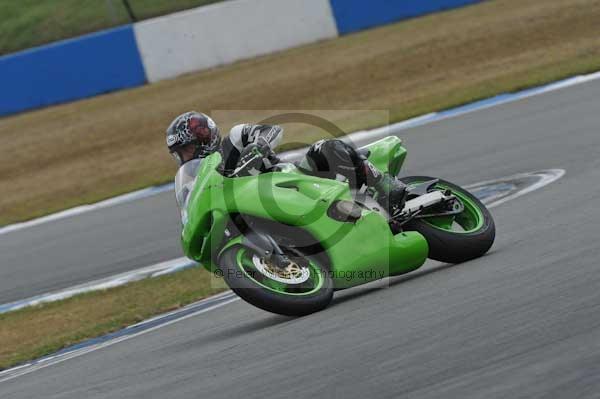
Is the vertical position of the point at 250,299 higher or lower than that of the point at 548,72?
higher

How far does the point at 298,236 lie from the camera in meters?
6.27

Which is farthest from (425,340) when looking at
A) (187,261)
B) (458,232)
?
(187,261)

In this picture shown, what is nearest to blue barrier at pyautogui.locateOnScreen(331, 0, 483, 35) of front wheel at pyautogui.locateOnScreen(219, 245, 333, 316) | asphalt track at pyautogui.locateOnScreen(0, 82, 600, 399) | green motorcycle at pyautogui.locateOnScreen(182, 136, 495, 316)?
asphalt track at pyautogui.locateOnScreen(0, 82, 600, 399)

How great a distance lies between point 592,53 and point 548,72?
1105 mm

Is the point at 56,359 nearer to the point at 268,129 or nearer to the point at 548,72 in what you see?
the point at 268,129

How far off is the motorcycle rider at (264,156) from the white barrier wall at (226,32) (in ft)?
49.3

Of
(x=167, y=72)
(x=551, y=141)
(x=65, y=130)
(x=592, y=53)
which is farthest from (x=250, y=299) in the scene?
(x=167, y=72)

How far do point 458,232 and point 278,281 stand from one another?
Answer: 135 cm

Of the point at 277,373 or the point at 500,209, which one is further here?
the point at 500,209

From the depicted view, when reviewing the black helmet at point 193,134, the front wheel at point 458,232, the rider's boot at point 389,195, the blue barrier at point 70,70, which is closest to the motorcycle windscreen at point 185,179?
the black helmet at point 193,134

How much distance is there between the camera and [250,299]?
579 centimetres

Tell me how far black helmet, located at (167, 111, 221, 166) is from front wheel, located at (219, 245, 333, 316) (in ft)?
2.88

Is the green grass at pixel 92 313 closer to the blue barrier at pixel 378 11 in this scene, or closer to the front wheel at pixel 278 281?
the front wheel at pixel 278 281

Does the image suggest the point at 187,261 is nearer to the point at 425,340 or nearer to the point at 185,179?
the point at 185,179
